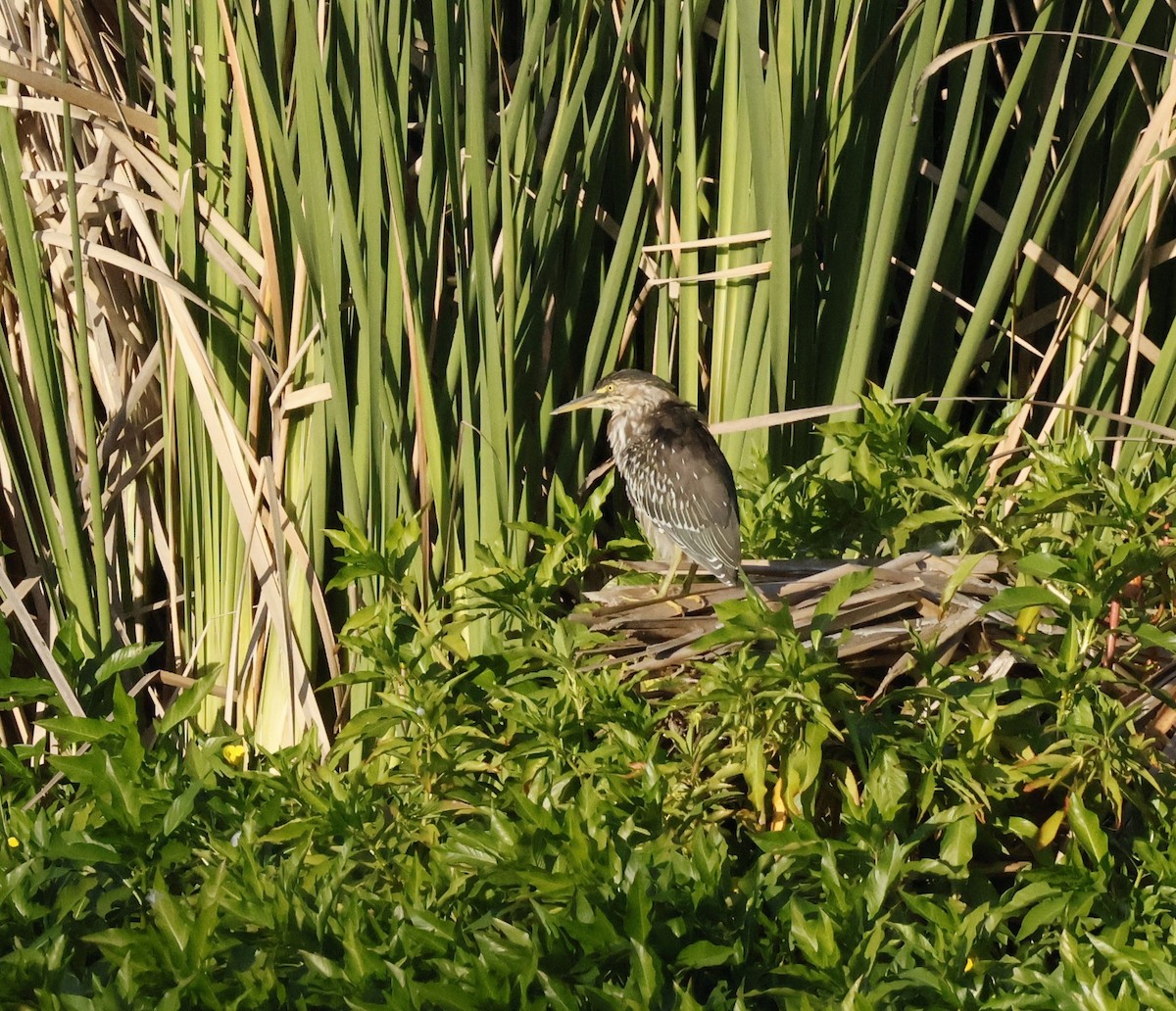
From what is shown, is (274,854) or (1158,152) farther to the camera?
(1158,152)

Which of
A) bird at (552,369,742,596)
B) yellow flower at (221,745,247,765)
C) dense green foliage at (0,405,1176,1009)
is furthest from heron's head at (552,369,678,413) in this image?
yellow flower at (221,745,247,765)

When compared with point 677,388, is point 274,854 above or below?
below

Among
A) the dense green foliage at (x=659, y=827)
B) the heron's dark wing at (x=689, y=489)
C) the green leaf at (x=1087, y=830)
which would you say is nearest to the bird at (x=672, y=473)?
the heron's dark wing at (x=689, y=489)

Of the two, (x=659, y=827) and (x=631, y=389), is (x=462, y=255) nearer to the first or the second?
(x=631, y=389)

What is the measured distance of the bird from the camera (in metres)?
2.82

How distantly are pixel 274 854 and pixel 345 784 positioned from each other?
0.17 m

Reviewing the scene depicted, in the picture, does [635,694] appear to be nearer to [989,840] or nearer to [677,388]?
[989,840]

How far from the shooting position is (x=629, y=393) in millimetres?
3066

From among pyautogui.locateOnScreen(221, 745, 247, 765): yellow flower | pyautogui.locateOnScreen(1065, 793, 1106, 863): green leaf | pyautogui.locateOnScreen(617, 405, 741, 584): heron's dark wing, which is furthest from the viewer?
pyautogui.locateOnScreen(617, 405, 741, 584): heron's dark wing

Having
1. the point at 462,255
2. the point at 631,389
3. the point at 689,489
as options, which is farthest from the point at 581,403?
the point at 462,255

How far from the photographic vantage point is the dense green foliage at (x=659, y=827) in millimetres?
1769

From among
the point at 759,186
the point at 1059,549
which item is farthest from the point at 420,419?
the point at 1059,549

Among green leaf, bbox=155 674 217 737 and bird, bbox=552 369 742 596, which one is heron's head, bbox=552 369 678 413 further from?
green leaf, bbox=155 674 217 737

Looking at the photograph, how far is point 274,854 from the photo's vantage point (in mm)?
2273
